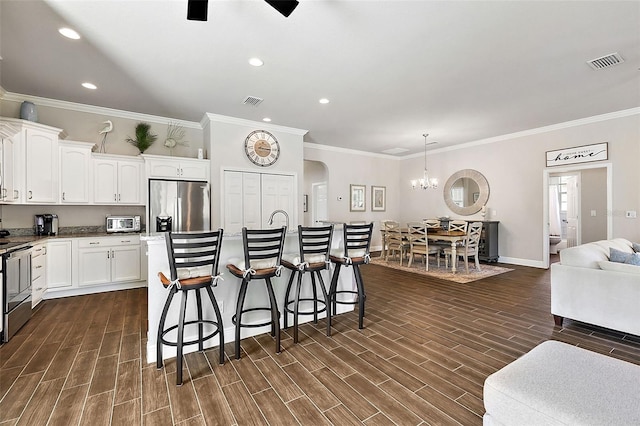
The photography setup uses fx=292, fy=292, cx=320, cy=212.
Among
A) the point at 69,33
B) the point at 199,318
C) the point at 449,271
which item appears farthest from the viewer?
the point at 449,271

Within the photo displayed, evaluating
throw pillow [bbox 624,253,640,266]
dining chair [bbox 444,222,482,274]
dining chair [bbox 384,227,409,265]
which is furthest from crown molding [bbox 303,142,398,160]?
throw pillow [bbox 624,253,640,266]

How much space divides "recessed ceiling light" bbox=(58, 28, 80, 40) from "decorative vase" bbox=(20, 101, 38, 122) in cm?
192

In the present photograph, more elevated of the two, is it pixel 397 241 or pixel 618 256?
pixel 618 256

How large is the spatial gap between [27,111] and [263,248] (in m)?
4.06

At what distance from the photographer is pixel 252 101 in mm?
4379

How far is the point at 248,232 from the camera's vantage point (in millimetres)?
2426

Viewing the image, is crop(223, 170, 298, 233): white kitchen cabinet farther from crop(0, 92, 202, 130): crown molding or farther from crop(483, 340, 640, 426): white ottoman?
crop(483, 340, 640, 426): white ottoman

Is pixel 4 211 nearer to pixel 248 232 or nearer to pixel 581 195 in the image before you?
A: pixel 248 232

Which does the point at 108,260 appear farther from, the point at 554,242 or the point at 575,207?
the point at 575,207

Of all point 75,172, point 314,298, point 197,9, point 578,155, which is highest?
point 197,9

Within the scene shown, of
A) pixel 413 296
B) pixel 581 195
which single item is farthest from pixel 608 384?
pixel 581 195

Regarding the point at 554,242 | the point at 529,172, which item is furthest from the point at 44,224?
the point at 554,242

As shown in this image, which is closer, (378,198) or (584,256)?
(584,256)

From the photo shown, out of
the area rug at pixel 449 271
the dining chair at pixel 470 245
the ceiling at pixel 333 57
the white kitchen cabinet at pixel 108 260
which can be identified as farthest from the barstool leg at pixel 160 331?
the dining chair at pixel 470 245
